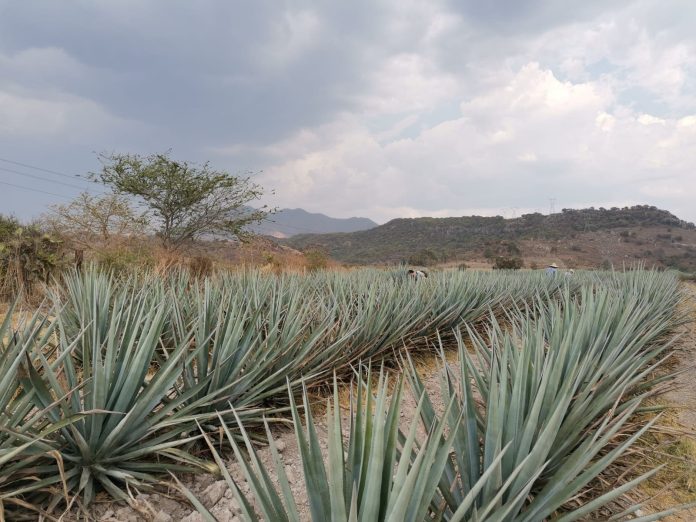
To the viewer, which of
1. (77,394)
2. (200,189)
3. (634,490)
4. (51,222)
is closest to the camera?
(77,394)

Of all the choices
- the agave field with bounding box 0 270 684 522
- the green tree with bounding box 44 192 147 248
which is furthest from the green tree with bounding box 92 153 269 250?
the agave field with bounding box 0 270 684 522

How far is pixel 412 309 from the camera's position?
4.48 metres

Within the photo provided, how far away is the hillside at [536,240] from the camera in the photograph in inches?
1548

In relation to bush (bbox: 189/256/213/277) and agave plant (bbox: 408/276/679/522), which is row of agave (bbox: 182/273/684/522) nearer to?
agave plant (bbox: 408/276/679/522)

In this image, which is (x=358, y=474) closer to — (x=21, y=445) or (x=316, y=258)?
(x=21, y=445)

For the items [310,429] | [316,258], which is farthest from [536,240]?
[310,429]

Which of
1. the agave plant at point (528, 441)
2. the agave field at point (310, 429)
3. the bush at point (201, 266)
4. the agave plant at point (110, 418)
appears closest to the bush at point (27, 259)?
the bush at point (201, 266)

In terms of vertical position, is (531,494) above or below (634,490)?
above

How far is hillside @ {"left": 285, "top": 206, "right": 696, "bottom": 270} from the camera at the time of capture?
129ft

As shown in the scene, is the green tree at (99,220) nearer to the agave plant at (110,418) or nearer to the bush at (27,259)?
the bush at (27,259)

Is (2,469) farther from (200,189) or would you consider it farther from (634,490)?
(200,189)

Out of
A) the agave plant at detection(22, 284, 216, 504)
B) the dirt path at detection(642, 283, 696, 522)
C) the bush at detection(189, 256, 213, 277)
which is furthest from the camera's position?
the bush at detection(189, 256, 213, 277)

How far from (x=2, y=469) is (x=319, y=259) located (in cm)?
1478

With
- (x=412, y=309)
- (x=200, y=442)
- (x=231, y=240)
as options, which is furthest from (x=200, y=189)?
(x=200, y=442)
